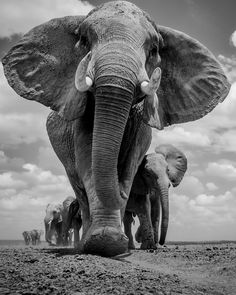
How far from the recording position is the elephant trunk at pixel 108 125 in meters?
5.62

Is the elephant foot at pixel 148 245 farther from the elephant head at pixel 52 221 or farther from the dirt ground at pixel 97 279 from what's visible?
the elephant head at pixel 52 221

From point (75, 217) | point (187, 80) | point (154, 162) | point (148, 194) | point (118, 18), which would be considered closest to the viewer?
point (118, 18)

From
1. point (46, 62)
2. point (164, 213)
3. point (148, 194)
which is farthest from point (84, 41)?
point (148, 194)

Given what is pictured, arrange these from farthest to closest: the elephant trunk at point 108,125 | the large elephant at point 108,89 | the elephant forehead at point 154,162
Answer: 1. the elephant forehead at point 154,162
2. the large elephant at point 108,89
3. the elephant trunk at point 108,125

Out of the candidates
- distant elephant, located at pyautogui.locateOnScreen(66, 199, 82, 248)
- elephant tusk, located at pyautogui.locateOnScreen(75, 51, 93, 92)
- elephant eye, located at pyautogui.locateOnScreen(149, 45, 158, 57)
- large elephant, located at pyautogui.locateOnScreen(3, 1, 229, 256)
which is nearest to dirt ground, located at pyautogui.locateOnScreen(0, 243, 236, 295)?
large elephant, located at pyautogui.locateOnScreen(3, 1, 229, 256)

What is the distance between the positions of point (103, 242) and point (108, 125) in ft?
4.95

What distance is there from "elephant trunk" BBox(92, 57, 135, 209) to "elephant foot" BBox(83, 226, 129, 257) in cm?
49

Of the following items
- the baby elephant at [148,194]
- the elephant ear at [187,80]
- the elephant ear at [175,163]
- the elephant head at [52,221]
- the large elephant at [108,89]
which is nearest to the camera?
the large elephant at [108,89]

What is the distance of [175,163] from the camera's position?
1388 centimetres

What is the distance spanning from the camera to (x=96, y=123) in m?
5.86

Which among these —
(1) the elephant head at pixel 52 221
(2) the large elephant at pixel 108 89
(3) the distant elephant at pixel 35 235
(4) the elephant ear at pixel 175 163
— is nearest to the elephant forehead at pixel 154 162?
(4) the elephant ear at pixel 175 163

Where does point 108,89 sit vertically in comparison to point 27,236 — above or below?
below

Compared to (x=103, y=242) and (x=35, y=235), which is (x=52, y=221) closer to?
(x=35, y=235)

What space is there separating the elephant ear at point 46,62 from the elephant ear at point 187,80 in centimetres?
154
